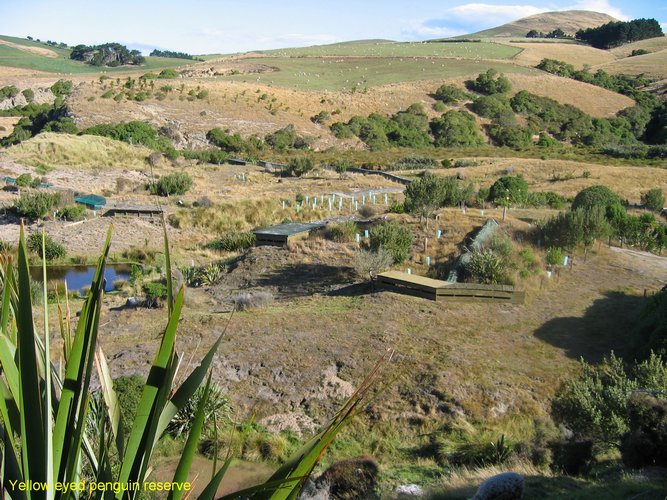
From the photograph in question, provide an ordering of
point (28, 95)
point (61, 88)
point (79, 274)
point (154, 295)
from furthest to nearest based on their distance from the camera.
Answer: point (28, 95) → point (61, 88) → point (79, 274) → point (154, 295)

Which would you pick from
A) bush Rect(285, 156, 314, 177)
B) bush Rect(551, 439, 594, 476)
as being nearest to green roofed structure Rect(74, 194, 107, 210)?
bush Rect(285, 156, 314, 177)

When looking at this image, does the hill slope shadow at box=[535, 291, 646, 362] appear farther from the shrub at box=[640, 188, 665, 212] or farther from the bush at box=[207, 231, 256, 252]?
the shrub at box=[640, 188, 665, 212]

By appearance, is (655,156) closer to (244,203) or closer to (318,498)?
(244,203)

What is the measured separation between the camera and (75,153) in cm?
4209

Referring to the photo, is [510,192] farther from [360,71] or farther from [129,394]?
[360,71]

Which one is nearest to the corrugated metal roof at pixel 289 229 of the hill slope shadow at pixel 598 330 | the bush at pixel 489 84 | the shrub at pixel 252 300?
the shrub at pixel 252 300

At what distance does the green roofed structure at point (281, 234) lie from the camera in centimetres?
2109

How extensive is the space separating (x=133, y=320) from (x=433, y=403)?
25.1ft

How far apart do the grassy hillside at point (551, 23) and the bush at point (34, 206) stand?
15850 centimetres

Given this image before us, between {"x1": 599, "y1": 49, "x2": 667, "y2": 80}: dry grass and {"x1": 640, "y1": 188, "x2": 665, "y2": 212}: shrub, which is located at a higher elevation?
{"x1": 599, "y1": 49, "x2": 667, "y2": 80}: dry grass

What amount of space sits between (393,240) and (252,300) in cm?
489

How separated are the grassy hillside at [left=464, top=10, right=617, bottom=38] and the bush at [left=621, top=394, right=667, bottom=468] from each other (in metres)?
170

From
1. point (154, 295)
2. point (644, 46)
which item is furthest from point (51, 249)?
point (644, 46)

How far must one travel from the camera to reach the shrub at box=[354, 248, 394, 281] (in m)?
16.8
